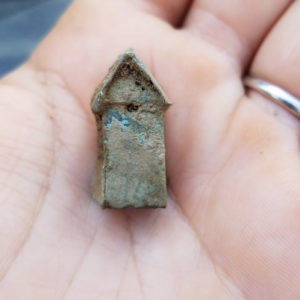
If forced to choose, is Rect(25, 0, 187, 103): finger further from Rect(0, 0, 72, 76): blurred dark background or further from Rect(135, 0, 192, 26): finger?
Rect(0, 0, 72, 76): blurred dark background

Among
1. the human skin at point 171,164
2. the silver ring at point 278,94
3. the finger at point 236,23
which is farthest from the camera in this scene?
the finger at point 236,23

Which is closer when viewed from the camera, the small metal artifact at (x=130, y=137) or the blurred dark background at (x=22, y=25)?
the small metal artifact at (x=130, y=137)

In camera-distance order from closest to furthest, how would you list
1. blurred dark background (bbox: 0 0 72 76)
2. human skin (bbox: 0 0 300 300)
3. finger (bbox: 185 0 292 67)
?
human skin (bbox: 0 0 300 300) → finger (bbox: 185 0 292 67) → blurred dark background (bbox: 0 0 72 76)

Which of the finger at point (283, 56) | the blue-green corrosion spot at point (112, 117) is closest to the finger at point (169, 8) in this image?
the finger at point (283, 56)

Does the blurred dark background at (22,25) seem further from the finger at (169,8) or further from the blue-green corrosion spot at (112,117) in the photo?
the blue-green corrosion spot at (112,117)

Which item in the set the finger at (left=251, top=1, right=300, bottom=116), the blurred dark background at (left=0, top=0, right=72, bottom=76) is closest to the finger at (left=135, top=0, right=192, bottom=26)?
the finger at (left=251, top=1, right=300, bottom=116)

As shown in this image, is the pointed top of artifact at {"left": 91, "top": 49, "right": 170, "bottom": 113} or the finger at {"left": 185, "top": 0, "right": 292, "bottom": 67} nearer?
the pointed top of artifact at {"left": 91, "top": 49, "right": 170, "bottom": 113}

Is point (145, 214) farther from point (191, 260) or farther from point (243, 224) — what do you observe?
point (243, 224)

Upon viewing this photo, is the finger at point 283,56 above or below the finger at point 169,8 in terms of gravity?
above
